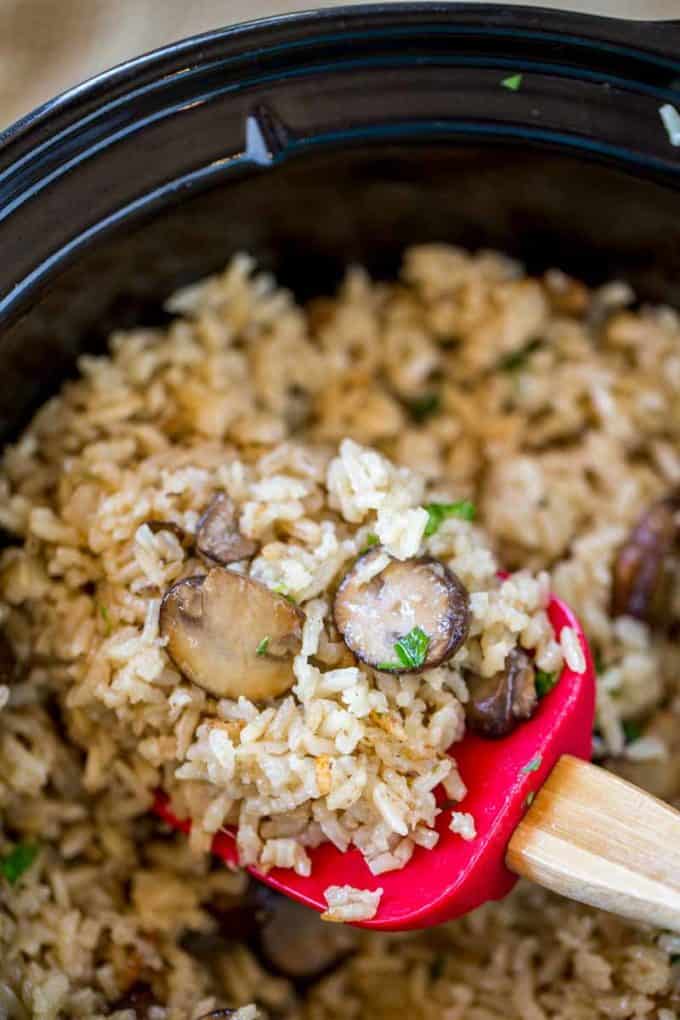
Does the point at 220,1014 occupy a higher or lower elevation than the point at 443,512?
lower

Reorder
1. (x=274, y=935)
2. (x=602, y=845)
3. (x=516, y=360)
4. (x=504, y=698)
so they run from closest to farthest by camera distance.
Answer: (x=602, y=845) < (x=504, y=698) < (x=274, y=935) < (x=516, y=360)

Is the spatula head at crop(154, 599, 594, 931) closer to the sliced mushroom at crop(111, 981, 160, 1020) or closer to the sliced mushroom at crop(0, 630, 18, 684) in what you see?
the sliced mushroom at crop(111, 981, 160, 1020)

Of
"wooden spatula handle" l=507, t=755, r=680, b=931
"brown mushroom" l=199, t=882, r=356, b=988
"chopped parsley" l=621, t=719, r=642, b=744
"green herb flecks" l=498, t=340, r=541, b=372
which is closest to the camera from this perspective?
"wooden spatula handle" l=507, t=755, r=680, b=931

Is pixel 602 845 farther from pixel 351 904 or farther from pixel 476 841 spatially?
pixel 351 904

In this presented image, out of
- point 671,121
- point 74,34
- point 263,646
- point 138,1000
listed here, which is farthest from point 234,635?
point 74,34

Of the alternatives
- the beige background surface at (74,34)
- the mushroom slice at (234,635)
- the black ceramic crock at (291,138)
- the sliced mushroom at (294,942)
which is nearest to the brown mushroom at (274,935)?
the sliced mushroom at (294,942)

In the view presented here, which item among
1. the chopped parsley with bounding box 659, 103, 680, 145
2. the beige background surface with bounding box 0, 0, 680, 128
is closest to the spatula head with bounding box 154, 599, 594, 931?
the chopped parsley with bounding box 659, 103, 680, 145
